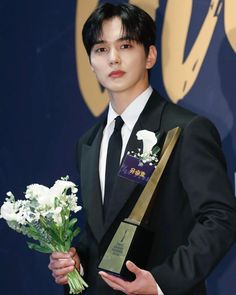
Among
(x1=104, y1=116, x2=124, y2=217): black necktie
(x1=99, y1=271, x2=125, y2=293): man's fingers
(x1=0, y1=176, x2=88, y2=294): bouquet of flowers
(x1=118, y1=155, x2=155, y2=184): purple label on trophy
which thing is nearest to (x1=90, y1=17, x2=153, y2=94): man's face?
(x1=104, y1=116, x2=124, y2=217): black necktie

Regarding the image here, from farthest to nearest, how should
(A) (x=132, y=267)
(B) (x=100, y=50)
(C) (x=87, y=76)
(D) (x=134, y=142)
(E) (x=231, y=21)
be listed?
(C) (x=87, y=76), (E) (x=231, y=21), (B) (x=100, y=50), (D) (x=134, y=142), (A) (x=132, y=267)

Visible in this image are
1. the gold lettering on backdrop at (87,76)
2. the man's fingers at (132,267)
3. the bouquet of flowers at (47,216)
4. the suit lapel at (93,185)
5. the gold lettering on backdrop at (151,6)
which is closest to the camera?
the man's fingers at (132,267)

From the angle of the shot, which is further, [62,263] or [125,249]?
[62,263]

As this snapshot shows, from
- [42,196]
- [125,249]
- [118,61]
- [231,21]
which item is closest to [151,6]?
[231,21]

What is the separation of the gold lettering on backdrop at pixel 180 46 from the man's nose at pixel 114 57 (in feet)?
1.25

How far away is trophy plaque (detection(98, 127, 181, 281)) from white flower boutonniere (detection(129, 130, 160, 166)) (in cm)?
2

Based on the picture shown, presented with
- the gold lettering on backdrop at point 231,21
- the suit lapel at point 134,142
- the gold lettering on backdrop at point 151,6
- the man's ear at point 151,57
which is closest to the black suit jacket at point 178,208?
the suit lapel at point 134,142

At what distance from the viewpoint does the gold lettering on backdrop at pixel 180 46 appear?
2.29m

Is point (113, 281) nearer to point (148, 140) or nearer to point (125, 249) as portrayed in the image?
point (125, 249)

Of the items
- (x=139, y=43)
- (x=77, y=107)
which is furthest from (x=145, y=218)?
(x=77, y=107)

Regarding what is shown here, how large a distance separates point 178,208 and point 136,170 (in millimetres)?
156

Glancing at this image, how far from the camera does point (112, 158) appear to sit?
205 cm

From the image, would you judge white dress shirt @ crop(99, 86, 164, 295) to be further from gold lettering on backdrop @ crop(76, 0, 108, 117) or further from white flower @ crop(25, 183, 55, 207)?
gold lettering on backdrop @ crop(76, 0, 108, 117)

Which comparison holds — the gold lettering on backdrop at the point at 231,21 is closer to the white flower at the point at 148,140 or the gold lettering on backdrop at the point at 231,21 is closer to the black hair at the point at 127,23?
the black hair at the point at 127,23
